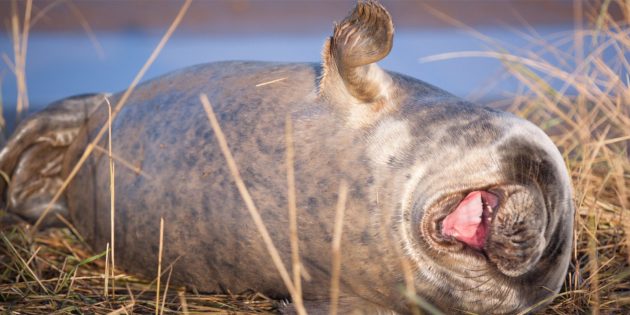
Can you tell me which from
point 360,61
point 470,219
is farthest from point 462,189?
A: point 360,61

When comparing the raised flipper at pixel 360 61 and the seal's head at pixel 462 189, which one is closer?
the seal's head at pixel 462 189

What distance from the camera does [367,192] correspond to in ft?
8.40

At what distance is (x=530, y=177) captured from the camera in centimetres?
257

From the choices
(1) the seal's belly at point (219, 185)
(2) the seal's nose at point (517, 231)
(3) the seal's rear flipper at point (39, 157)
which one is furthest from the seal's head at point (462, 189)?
(3) the seal's rear flipper at point (39, 157)

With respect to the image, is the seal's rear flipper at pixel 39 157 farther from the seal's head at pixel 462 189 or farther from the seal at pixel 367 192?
the seal's head at pixel 462 189

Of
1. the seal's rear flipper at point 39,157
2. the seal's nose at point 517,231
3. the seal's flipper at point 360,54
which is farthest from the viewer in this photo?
the seal's rear flipper at point 39,157

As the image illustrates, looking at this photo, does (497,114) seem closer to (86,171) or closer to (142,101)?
(142,101)

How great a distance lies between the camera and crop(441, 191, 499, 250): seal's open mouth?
2557 mm

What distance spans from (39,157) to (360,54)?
6.20 ft

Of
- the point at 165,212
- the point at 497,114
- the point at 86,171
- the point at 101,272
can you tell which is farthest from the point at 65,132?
the point at 497,114

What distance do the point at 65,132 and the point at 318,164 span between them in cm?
165

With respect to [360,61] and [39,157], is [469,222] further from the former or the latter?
[39,157]

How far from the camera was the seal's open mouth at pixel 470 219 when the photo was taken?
256 cm

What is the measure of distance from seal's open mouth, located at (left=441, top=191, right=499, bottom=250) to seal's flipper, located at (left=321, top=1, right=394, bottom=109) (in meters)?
0.46
